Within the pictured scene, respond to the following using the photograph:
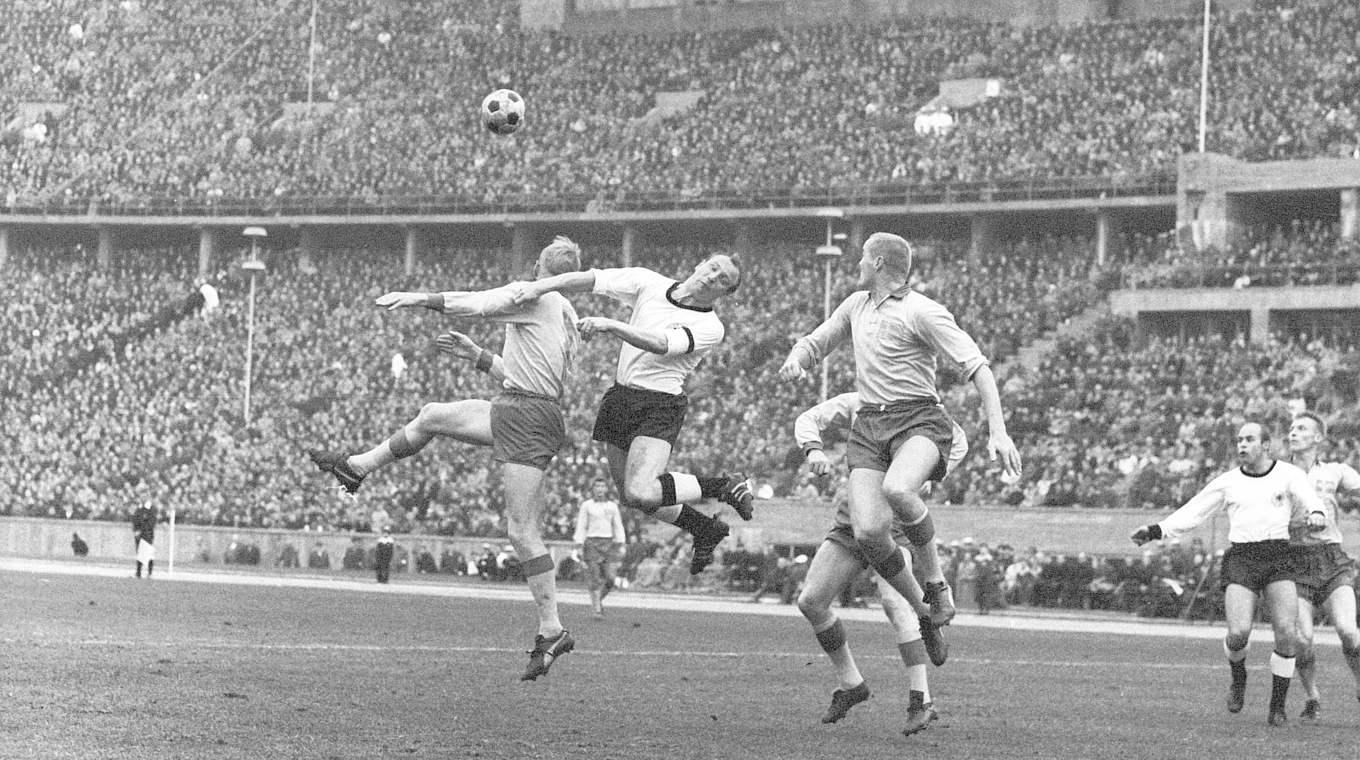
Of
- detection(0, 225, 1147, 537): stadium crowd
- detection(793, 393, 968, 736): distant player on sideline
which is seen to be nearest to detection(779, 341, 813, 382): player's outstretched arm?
detection(793, 393, 968, 736): distant player on sideline

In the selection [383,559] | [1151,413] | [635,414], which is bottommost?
[383,559]

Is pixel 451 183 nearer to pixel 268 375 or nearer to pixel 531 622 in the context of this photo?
pixel 268 375

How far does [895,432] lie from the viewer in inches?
510

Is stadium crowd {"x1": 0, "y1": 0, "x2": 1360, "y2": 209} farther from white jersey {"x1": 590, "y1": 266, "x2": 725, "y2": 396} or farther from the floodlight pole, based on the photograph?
white jersey {"x1": 590, "y1": 266, "x2": 725, "y2": 396}

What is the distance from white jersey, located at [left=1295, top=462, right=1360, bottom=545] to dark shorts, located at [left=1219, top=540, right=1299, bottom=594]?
0.18 metres

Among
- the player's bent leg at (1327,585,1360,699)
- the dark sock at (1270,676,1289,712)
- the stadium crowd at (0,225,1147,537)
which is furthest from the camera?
the stadium crowd at (0,225,1147,537)

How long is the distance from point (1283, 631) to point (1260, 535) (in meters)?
0.72

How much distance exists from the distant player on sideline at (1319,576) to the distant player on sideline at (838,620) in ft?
11.8

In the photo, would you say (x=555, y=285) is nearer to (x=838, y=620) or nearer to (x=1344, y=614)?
(x=838, y=620)

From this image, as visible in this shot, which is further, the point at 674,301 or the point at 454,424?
the point at 454,424

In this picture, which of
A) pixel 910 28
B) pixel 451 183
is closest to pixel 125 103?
pixel 451 183

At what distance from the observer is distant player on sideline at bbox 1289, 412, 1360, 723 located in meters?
15.5

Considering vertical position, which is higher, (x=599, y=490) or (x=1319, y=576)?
(x=599, y=490)

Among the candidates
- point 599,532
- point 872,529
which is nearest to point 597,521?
point 599,532
